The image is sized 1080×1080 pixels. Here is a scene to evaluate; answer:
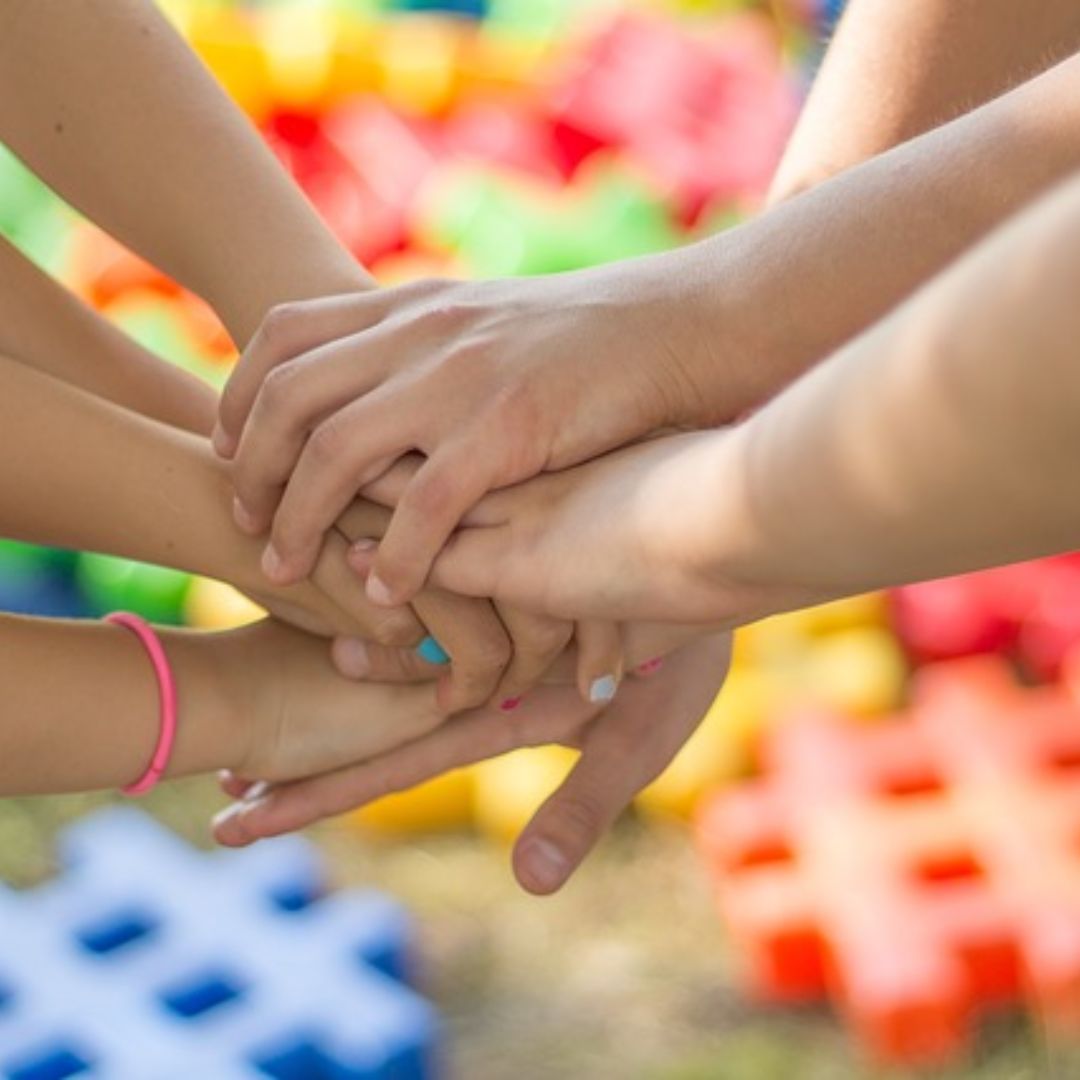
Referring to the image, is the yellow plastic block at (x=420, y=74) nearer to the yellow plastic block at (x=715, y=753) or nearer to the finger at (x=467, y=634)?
the yellow plastic block at (x=715, y=753)

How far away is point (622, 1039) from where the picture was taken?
1.67 meters

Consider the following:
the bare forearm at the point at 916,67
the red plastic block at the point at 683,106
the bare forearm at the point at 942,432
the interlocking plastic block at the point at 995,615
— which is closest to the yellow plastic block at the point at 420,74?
the red plastic block at the point at 683,106

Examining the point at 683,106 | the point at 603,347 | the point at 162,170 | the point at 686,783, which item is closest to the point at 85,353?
the point at 162,170

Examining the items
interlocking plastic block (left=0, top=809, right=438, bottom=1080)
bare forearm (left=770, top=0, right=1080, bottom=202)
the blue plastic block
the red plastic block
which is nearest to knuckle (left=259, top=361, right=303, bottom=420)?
bare forearm (left=770, top=0, right=1080, bottom=202)

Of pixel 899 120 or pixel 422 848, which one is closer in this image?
pixel 899 120

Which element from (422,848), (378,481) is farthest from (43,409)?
(422,848)

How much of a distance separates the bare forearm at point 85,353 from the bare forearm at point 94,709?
0.15 m

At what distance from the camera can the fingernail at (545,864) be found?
50.8 inches

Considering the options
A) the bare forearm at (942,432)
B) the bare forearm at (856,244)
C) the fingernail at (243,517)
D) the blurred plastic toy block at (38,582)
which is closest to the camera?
the bare forearm at (942,432)

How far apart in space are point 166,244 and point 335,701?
0.93 feet

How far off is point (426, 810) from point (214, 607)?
28cm

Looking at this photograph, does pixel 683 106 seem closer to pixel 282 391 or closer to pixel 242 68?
pixel 242 68

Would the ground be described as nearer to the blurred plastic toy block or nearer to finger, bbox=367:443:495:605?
the blurred plastic toy block

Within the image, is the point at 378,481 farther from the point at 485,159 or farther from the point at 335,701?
the point at 485,159
